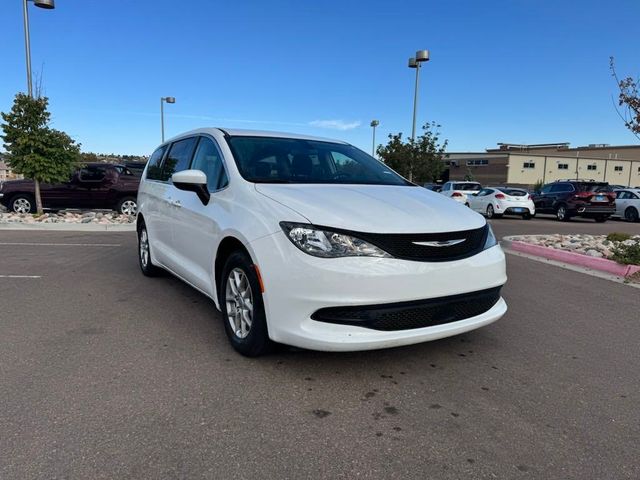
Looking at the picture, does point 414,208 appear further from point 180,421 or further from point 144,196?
point 144,196

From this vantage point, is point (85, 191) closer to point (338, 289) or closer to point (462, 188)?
point (338, 289)

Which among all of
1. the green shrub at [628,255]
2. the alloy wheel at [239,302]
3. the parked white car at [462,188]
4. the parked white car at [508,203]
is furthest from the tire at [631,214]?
the alloy wheel at [239,302]

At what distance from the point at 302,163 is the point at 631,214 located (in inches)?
829

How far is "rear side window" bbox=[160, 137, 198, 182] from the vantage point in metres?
4.94

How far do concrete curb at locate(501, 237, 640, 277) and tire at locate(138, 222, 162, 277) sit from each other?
20.9 ft

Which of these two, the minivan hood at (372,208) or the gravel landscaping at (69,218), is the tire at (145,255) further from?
the gravel landscaping at (69,218)

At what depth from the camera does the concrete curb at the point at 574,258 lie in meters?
6.99

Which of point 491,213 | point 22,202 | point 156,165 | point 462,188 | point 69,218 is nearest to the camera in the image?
point 156,165

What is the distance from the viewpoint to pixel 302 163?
4277mm

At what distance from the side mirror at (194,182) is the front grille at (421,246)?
1459mm

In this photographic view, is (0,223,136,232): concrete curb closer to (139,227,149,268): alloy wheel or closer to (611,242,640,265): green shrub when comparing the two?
(139,227,149,268): alloy wheel

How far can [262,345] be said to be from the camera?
3418mm

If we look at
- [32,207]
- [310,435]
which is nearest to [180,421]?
[310,435]

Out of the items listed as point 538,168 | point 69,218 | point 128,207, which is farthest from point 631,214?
point 538,168
